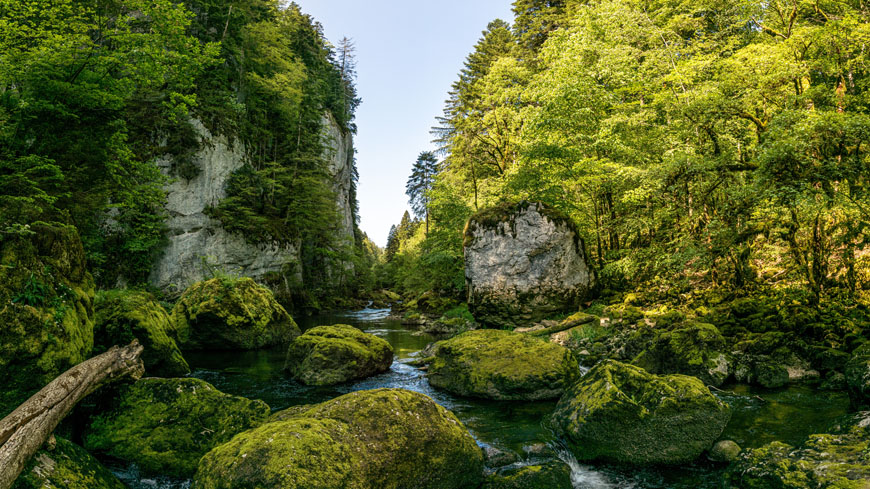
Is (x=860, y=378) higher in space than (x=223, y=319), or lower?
lower

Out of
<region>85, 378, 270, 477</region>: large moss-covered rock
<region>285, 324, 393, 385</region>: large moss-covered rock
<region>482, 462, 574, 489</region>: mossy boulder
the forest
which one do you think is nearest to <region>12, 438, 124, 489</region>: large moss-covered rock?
the forest

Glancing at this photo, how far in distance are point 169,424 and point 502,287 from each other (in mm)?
11709

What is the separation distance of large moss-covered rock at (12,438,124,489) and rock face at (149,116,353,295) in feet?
50.2

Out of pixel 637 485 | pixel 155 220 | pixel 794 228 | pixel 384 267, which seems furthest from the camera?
pixel 384 267

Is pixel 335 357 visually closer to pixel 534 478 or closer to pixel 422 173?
pixel 534 478

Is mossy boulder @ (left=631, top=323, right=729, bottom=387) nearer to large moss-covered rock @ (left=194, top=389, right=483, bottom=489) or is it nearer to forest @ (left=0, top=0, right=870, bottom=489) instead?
forest @ (left=0, top=0, right=870, bottom=489)

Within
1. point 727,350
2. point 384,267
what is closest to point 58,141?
point 727,350

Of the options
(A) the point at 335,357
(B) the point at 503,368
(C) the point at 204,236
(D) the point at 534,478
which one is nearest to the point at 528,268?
(B) the point at 503,368

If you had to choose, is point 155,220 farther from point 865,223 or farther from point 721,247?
point 865,223

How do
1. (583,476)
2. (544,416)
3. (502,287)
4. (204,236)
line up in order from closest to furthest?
(583,476) → (544,416) → (502,287) → (204,236)

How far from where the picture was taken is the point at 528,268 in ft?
48.8

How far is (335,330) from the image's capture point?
1070 cm

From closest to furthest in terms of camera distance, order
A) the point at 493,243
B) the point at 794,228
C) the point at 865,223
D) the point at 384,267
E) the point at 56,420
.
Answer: the point at 56,420, the point at 865,223, the point at 794,228, the point at 493,243, the point at 384,267

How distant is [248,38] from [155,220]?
16.0 m
